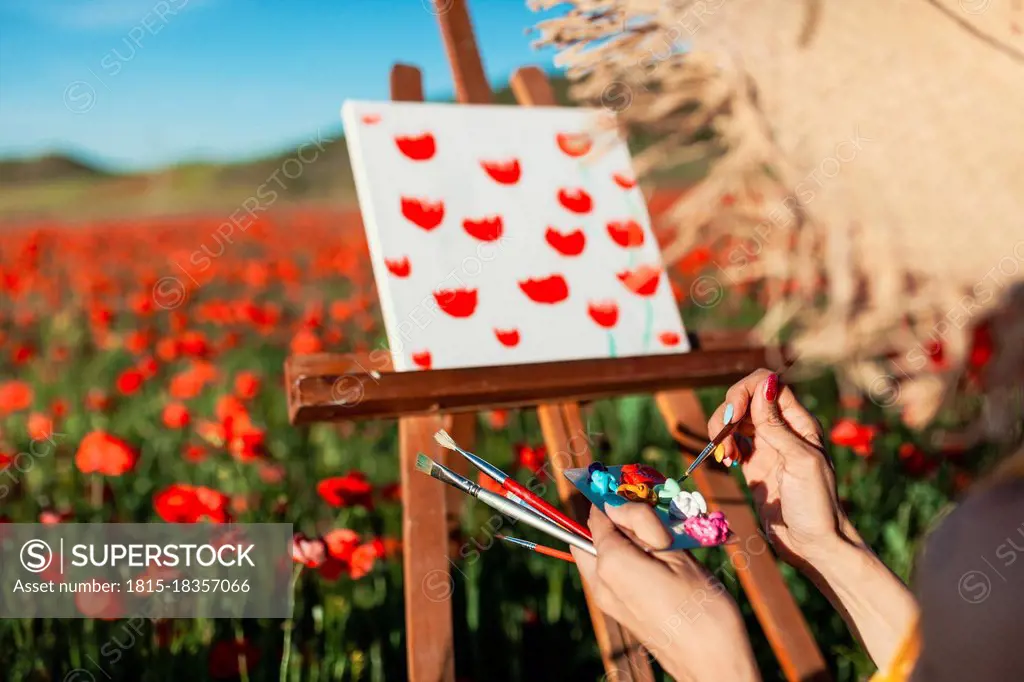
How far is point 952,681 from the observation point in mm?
823

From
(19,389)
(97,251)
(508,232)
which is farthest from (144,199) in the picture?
(508,232)

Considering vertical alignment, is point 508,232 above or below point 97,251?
below

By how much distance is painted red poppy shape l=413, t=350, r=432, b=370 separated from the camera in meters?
1.77

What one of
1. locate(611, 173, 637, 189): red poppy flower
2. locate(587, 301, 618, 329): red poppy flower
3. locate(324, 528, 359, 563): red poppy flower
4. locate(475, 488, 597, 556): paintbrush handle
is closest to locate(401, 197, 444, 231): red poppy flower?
locate(587, 301, 618, 329): red poppy flower

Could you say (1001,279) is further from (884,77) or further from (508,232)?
(508,232)

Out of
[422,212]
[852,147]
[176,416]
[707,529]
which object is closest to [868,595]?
[707,529]

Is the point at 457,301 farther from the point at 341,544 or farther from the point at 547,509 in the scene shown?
the point at 547,509

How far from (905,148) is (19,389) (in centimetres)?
269

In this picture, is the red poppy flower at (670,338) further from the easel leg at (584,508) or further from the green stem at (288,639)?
the green stem at (288,639)

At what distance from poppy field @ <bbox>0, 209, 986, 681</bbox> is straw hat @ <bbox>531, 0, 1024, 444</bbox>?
341mm

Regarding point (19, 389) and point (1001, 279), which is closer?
point (19, 389)

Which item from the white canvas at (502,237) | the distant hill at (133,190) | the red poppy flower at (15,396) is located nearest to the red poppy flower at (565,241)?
the white canvas at (502,237)

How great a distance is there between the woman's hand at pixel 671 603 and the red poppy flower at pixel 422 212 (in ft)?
3.07

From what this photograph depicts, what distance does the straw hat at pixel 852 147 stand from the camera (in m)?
2.89
